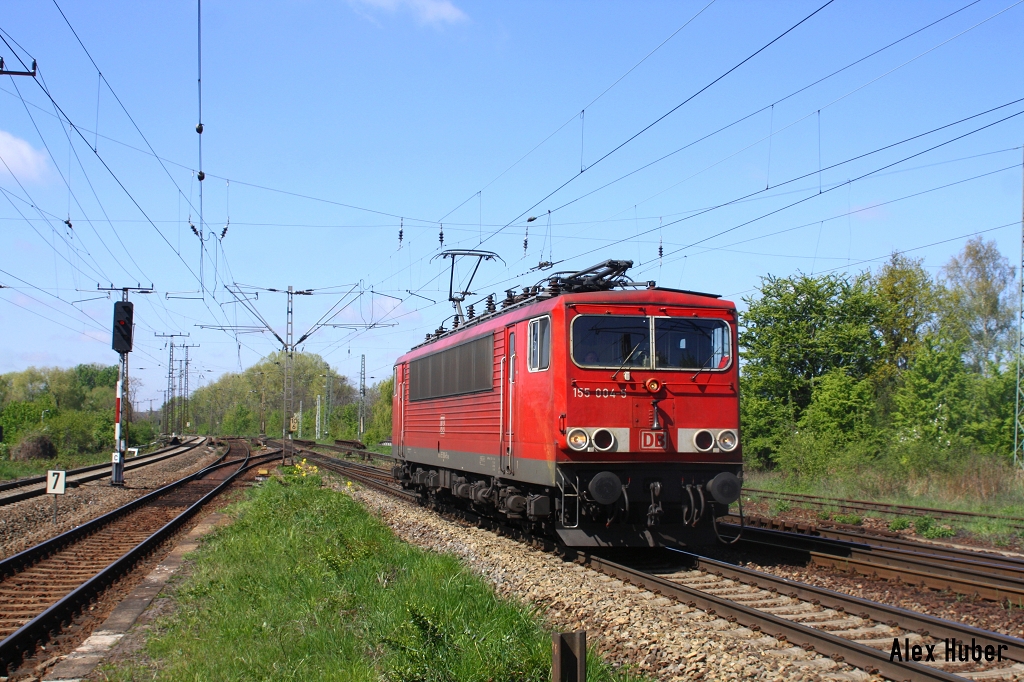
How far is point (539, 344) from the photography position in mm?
11766

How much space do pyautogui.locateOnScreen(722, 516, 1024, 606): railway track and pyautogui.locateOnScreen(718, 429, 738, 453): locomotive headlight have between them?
175 centimetres

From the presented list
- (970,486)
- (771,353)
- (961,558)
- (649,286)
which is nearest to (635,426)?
(649,286)

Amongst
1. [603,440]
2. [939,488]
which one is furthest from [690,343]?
[939,488]

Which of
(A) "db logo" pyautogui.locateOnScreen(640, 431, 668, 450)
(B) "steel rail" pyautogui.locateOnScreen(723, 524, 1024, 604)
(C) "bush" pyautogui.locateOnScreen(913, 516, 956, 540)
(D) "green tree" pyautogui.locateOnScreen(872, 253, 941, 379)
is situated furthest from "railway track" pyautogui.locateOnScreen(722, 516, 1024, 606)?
(D) "green tree" pyautogui.locateOnScreen(872, 253, 941, 379)

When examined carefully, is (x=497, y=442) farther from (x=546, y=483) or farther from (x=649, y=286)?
(x=649, y=286)

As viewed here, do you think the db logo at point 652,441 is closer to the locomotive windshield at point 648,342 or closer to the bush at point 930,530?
the locomotive windshield at point 648,342

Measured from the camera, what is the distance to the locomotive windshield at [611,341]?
11281 millimetres

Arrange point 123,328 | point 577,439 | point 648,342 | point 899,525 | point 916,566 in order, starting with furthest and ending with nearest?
1. point 123,328
2. point 899,525
3. point 648,342
4. point 577,439
5. point 916,566

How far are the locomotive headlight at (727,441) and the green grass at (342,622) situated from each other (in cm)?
370

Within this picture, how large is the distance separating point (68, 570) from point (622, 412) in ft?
27.4

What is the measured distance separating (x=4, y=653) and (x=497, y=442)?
7079 mm

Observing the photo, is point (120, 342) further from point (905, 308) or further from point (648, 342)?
point (905, 308)

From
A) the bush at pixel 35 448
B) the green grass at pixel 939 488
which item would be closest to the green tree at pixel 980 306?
the green grass at pixel 939 488

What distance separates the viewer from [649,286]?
→ 39.2 feet
